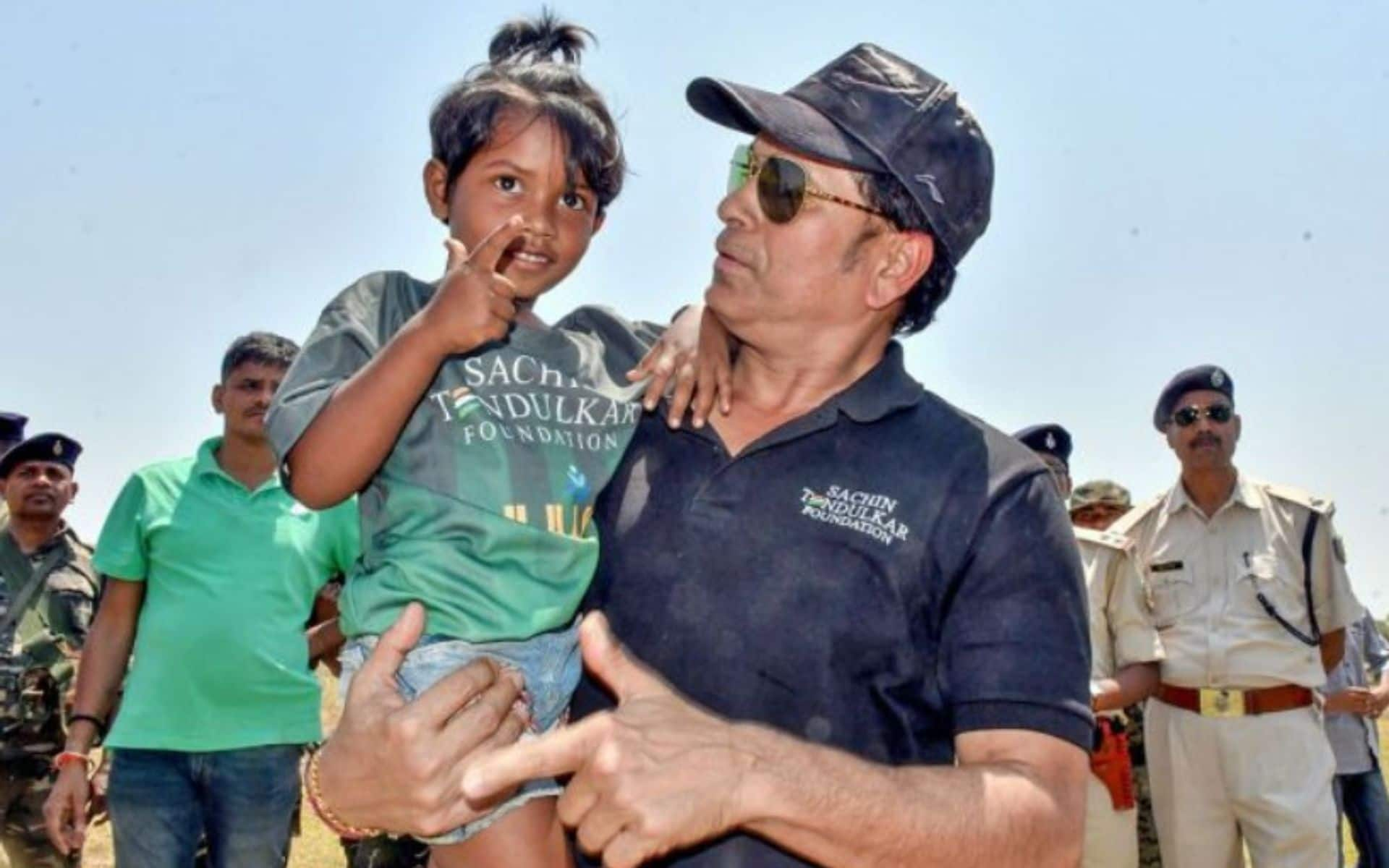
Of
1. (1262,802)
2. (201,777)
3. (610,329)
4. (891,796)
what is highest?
(610,329)

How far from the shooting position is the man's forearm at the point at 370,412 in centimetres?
272

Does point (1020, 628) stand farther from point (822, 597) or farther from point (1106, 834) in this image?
point (1106, 834)

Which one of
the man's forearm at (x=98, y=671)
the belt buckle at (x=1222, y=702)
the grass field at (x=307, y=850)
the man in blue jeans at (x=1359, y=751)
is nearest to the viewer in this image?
the man's forearm at (x=98, y=671)

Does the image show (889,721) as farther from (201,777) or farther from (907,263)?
(201,777)

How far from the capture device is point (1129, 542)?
9.29 m

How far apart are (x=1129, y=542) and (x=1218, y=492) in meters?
0.63

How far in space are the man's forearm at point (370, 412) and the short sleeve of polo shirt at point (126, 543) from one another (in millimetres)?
4336

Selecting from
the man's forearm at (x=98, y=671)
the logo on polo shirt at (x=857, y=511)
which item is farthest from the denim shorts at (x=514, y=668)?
the man's forearm at (x=98, y=671)

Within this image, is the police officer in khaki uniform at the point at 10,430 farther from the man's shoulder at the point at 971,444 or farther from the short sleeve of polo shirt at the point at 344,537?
the man's shoulder at the point at 971,444

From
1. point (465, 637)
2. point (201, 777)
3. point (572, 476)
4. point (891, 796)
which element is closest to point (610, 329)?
point (572, 476)

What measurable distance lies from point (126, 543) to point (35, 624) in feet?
7.78

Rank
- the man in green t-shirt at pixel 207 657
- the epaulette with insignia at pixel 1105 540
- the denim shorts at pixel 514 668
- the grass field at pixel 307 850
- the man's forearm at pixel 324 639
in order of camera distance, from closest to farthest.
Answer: the denim shorts at pixel 514 668, the man in green t-shirt at pixel 207 657, the man's forearm at pixel 324 639, the epaulette with insignia at pixel 1105 540, the grass field at pixel 307 850

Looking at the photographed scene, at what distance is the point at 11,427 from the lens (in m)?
10.3

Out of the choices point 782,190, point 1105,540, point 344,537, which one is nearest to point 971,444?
point 782,190
